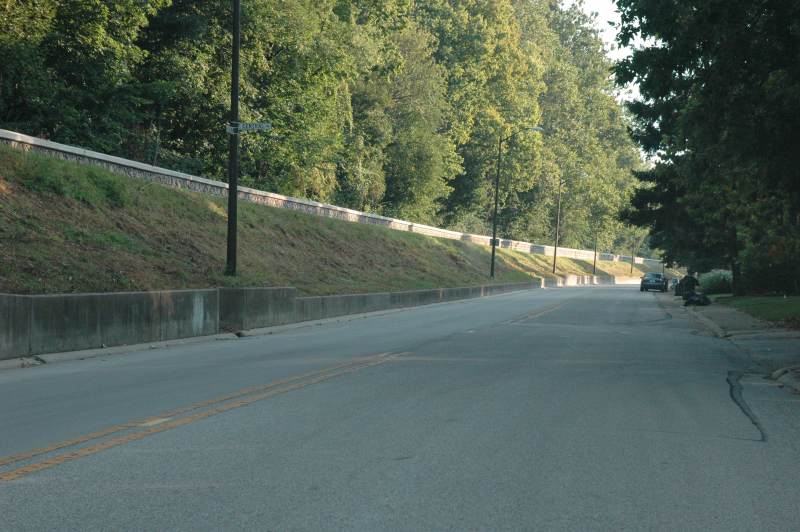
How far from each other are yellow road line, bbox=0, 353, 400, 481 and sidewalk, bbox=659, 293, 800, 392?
22.1 feet

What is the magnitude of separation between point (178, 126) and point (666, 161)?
2361cm

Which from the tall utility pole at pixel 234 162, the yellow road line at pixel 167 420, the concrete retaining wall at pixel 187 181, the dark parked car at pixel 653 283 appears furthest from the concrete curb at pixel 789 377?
the dark parked car at pixel 653 283

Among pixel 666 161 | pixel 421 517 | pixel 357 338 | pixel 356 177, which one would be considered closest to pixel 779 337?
pixel 357 338

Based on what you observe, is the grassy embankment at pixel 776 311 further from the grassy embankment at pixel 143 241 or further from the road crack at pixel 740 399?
the grassy embankment at pixel 143 241

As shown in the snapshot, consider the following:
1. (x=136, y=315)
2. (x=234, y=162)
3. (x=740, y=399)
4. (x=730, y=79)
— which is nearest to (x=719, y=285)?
(x=234, y=162)

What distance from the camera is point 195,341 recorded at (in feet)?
66.2

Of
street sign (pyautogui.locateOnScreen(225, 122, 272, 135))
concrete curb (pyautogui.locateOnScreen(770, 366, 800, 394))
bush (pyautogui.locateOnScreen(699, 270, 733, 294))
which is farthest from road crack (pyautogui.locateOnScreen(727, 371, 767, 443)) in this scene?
bush (pyautogui.locateOnScreen(699, 270, 733, 294))

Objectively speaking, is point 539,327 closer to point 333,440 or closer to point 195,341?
point 195,341

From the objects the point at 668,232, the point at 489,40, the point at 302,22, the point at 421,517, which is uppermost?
the point at 489,40

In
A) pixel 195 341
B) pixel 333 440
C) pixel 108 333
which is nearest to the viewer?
pixel 333 440

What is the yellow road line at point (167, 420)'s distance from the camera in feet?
24.2

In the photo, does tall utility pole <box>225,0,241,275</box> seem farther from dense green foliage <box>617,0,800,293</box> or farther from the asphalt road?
dense green foliage <box>617,0,800,293</box>

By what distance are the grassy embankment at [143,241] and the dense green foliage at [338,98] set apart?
5.73 meters

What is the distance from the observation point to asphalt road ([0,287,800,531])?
6043mm
